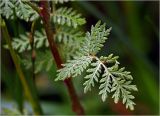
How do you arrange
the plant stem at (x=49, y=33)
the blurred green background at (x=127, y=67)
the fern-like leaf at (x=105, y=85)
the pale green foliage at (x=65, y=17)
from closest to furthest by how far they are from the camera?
1. the fern-like leaf at (x=105, y=85)
2. the plant stem at (x=49, y=33)
3. the pale green foliage at (x=65, y=17)
4. the blurred green background at (x=127, y=67)

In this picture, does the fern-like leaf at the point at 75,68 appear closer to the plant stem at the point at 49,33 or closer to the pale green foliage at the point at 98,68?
the pale green foliage at the point at 98,68

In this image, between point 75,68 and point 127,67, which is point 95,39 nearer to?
point 75,68

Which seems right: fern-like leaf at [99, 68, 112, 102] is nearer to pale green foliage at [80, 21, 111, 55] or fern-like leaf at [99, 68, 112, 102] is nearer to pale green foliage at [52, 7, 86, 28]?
pale green foliage at [80, 21, 111, 55]

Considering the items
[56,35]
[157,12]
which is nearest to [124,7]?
[157,12]

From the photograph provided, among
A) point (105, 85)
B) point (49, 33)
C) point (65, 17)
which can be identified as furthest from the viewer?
point (65, 17)

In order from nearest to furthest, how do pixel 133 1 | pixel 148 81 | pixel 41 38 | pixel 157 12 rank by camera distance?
pixel 41 38 < pixel 148 81 < pixel 133 1 < pixel 157 12

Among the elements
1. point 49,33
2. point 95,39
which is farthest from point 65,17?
point 95,39

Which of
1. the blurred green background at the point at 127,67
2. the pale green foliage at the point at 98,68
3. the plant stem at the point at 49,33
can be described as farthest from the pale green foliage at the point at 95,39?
the blurred green background at the point at 127,67

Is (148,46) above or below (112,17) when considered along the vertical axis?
below

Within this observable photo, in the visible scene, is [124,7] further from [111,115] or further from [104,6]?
[111,115]
